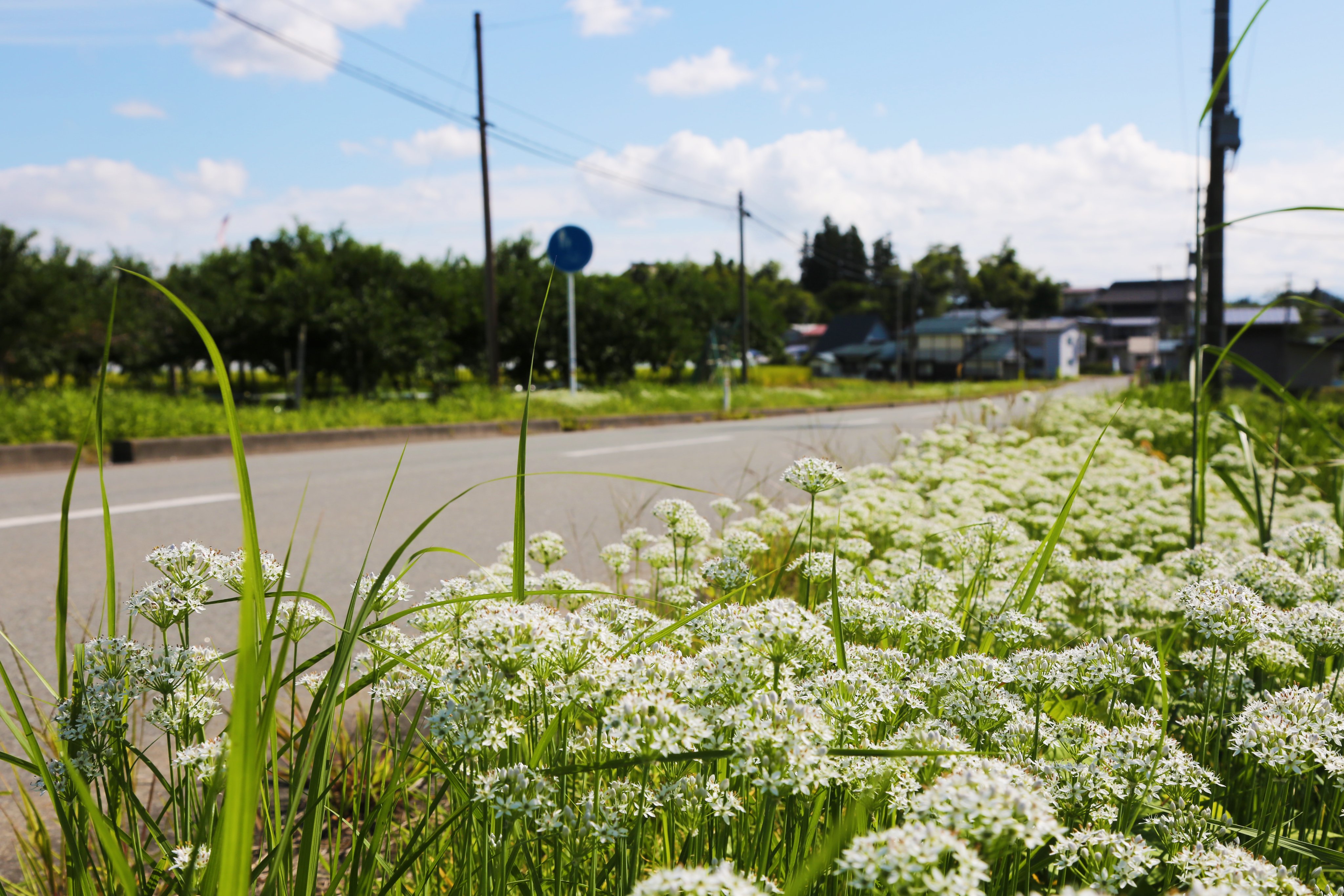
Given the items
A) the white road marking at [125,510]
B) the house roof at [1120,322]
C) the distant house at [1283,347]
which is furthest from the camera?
the house roof at [1120,322]

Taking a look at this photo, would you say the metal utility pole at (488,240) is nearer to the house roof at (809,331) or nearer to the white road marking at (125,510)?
the white road marking at (125,510)

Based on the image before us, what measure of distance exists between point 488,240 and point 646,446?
8.54 meters

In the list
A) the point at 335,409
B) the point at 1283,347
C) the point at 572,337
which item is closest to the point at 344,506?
the point at 335,409

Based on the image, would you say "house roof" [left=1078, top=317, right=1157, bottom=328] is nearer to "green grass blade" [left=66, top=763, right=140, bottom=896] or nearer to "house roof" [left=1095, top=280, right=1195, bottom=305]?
"house roof" [left=1095, top=280, right=1195, bottom=305]

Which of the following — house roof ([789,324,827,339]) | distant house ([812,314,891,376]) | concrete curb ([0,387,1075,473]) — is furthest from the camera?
house roof ([789,324,827,339])

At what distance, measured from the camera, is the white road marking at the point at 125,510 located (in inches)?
222

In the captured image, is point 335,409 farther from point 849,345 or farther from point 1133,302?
point 1133,302

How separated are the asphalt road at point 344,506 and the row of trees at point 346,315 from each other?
927cm

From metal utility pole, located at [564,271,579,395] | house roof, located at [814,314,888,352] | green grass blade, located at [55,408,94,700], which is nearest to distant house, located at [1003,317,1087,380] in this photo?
house roof, located at [814,314,888,352]

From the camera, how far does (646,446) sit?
36.3 ft

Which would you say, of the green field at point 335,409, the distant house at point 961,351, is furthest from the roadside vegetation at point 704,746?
the distant house at point 961,351

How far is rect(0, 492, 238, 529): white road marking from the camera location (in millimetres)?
5641

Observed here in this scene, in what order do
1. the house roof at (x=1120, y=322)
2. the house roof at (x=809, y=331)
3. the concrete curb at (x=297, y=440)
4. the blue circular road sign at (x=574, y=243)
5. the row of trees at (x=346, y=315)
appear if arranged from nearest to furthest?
1. the concrete curb at (x=297, y=440)
2. the blue circular road sign at (x=574, y=243)
3. the row of trees at (x=346, y=315)
4. the house roof at (x=1120, y=322)
5. the house roof at (x=809, y=331)

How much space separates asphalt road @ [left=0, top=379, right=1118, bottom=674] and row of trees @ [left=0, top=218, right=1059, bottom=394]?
30.4 ft
